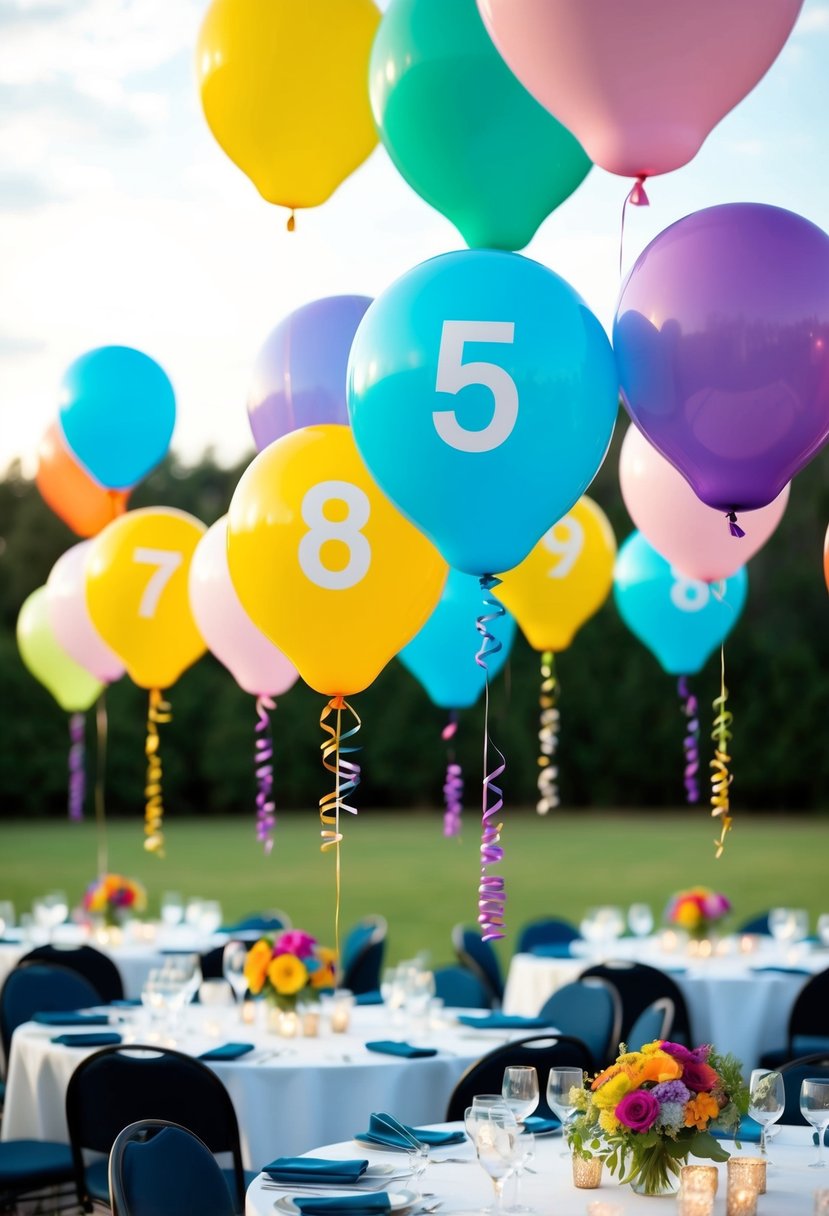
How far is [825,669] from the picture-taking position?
26.9m

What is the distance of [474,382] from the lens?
10.4ft

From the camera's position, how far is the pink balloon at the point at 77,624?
6918 mm

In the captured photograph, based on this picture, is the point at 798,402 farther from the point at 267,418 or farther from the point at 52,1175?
the point at 52,1175

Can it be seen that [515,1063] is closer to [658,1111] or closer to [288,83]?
[658,1111]

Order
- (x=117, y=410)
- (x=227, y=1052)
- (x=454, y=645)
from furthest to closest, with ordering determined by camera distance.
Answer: (x=117, y=410) < (x=454, y=645) < (x=227, y=1052)

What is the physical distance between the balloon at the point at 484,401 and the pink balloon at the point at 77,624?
383cm

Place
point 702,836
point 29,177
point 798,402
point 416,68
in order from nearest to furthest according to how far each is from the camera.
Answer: point 798,402
point 416,68
point 29,177
point 702,836

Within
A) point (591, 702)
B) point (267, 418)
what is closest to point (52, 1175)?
point (267, 418)

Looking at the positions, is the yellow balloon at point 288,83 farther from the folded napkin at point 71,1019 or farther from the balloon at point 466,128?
the folded napkin at point 71,1019

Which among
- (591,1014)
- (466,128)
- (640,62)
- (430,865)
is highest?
(466,128)

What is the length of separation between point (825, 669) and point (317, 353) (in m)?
23.4

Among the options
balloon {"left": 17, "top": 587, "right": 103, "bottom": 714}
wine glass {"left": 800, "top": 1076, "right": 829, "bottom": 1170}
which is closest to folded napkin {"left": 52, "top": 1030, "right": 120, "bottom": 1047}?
wine glass {"left": 800, "top": 1076, "right": 829, "bottom": 1170}

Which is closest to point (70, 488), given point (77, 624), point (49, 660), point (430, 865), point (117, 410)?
point (77, 624)

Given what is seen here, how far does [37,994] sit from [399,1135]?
2863 mm
